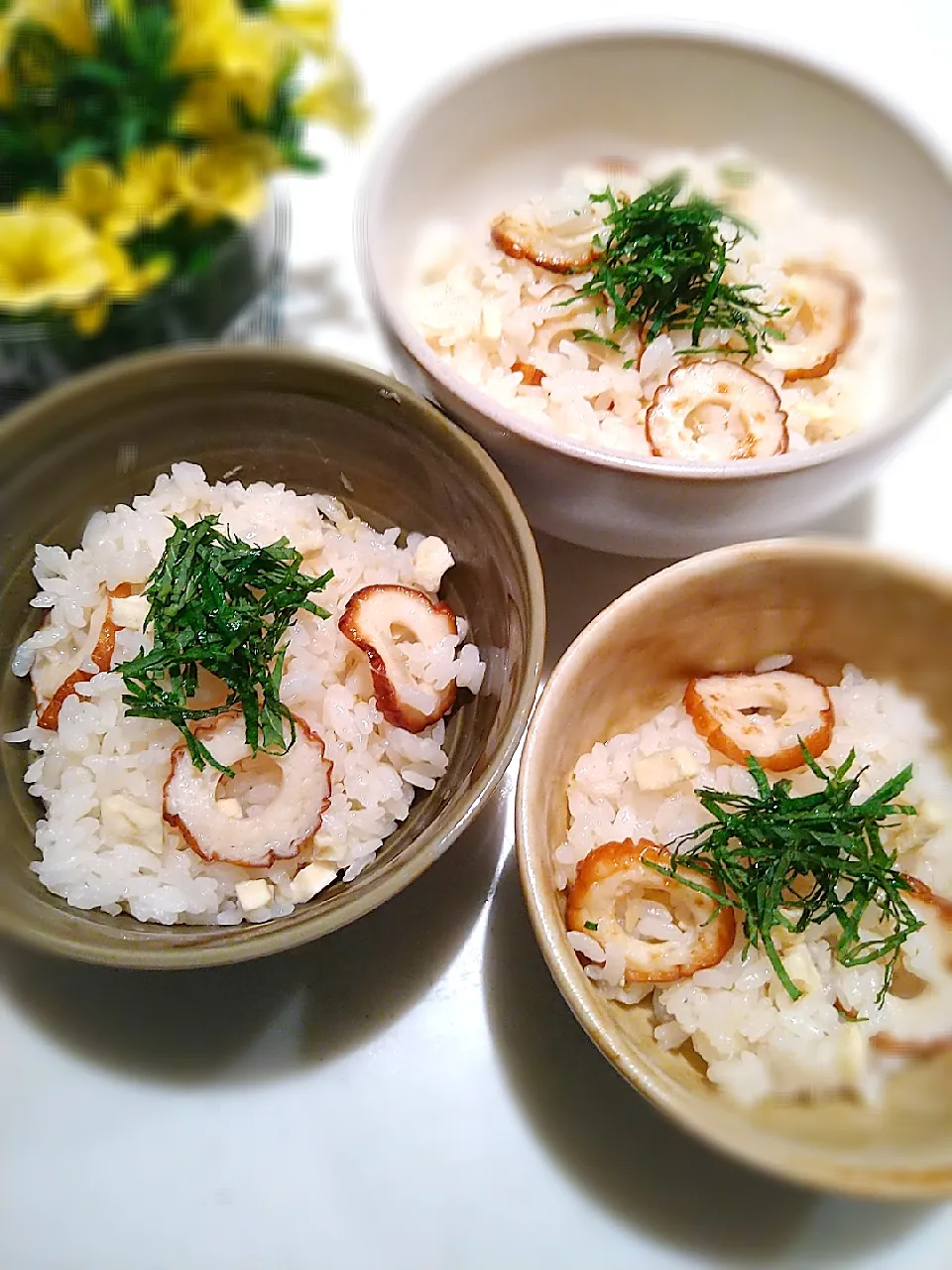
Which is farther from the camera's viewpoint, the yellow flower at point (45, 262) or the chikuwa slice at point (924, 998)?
the yellow flower at point (45, 262)

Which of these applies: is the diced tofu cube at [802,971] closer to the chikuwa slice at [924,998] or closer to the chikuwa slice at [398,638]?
the chikuwa slice at [924,998]

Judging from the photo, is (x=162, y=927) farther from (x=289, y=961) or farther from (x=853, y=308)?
(x=853, y=308)

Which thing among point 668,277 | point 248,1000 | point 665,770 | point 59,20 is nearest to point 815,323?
point 668,277

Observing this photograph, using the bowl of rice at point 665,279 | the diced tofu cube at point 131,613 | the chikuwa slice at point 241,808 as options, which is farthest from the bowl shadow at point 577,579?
the diced tofu cube at point 131,613

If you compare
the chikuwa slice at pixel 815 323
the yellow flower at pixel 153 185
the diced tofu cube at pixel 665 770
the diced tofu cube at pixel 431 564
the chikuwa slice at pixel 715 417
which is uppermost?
the yellow flower at pixel 153 185

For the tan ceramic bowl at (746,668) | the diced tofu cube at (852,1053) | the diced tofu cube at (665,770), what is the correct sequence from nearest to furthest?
the tan ceramic bowl at (746,668)
the diced tofu cube at (852,1053)
the diced tofu cube at (665,770)

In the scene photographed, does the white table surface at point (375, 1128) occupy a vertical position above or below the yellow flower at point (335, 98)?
below

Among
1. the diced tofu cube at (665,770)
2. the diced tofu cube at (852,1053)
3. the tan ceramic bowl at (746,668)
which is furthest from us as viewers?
the diced tofu cube at (665,770)
